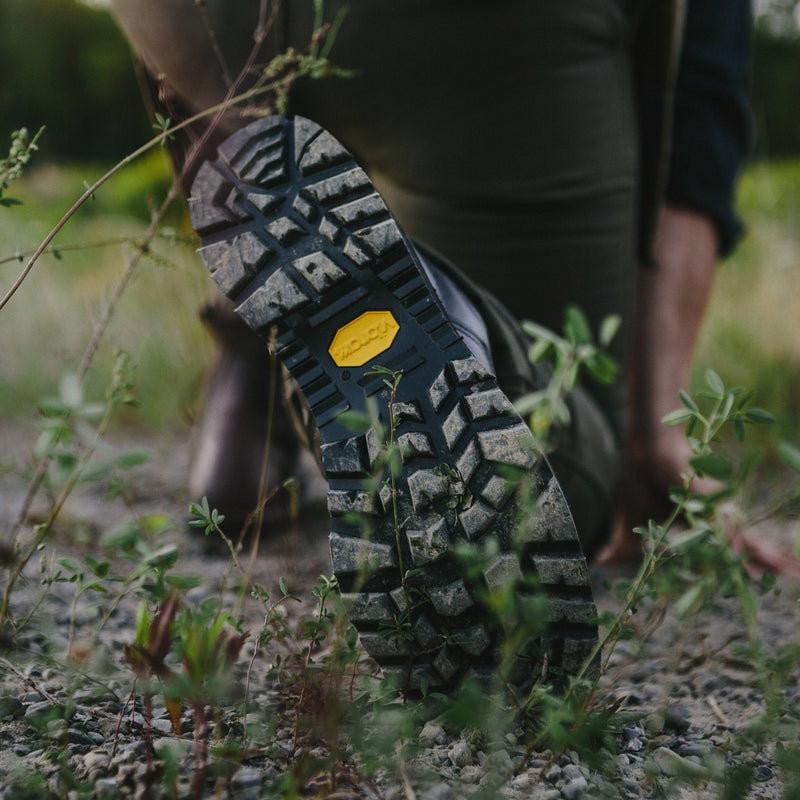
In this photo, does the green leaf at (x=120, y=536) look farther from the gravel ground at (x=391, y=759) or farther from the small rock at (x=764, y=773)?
the small rock at (x=764, y=773)

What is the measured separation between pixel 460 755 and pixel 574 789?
0.11 metres

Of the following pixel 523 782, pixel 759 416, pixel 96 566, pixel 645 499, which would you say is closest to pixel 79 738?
pixel 96 566

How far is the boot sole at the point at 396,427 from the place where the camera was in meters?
0.74

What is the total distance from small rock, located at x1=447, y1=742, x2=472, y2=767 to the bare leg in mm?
931

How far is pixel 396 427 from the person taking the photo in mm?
774

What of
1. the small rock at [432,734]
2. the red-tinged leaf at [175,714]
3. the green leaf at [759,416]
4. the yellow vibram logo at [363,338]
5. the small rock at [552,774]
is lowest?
the small rock at [552,774]

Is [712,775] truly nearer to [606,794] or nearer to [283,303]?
[606,794]

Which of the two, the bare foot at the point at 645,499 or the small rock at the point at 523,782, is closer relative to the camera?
the small rock at the point at 523,782

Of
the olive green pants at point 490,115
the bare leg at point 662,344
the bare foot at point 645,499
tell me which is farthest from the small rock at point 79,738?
the bare leg at point 662,344

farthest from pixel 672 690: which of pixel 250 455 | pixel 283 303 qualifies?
pixel 250 455

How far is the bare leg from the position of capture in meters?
1.63

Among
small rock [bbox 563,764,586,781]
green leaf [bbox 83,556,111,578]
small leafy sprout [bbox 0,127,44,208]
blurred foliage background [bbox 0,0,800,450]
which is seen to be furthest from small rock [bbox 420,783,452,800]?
small leafy sprout [bbox 0,127,44,208]

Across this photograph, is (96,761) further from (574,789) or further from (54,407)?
(574,789)

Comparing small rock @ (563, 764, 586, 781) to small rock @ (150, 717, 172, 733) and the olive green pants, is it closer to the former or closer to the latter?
small rock @ (150, 717, 172, 733)
